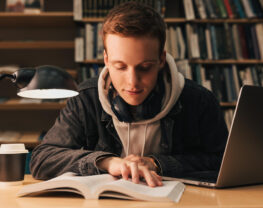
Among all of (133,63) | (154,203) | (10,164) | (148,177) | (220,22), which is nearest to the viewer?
(154,203)

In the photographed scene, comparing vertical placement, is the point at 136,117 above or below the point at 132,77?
below


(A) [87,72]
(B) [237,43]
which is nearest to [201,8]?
(B) [237,43]

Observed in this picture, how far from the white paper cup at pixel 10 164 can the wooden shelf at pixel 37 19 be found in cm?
207

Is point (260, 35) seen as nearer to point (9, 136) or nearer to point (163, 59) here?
point (163, 59)

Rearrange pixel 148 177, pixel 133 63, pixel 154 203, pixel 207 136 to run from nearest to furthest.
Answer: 1. pixel 154 203
2. pixel 148 177
3. pixel 133 63
4. pixel 207 136

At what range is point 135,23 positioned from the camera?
1.10 meters

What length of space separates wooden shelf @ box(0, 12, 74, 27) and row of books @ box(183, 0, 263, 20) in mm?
993

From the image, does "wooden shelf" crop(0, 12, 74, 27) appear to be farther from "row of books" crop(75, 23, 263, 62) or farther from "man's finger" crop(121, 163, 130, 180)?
"man's finger" crop(121, 163, 130, 180)

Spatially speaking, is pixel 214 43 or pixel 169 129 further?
pixel 214 43

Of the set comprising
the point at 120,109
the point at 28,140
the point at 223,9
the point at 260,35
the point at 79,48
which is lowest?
the point at 28,140

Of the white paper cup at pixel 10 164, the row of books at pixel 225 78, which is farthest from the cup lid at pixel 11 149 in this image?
the row of books at pixel 225 78

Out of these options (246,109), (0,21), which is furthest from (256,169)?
(0,21)

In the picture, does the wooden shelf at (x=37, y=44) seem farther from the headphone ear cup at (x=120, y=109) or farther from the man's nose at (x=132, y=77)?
the man's nose at (x=132, y=77)

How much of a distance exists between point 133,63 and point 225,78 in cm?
191
